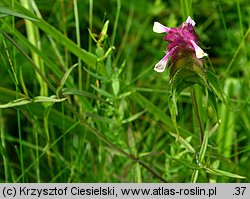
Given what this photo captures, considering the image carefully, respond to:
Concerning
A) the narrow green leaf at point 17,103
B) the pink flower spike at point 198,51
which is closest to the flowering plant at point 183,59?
the pink flower spike at point 198,51

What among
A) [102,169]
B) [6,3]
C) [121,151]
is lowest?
[102,169]

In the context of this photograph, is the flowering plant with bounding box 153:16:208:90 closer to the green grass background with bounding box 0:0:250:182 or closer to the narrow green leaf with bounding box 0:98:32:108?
the green grass background with bounding box 0:0:250:182

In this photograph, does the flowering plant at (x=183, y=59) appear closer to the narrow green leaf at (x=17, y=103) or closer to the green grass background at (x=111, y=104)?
the green grass background at (x=111, y=104)

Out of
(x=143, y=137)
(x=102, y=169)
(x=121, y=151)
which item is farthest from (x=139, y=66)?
(x=121, y=151)

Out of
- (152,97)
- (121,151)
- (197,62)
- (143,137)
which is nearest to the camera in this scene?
(197,62)

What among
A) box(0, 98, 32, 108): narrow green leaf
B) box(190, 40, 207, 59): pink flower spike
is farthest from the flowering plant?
box(0, 98, 32, 108): narrow green leaf

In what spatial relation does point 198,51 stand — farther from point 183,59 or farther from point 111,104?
point 111,104

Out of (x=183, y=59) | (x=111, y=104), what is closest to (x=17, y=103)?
(x=111, y=104)

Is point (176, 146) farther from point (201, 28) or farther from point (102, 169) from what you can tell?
point (201, 28)
